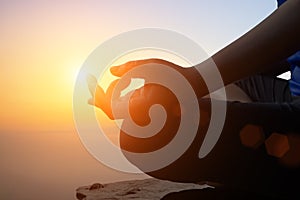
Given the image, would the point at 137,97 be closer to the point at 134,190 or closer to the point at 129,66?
the point at 129,66

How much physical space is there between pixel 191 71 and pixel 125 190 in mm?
1481

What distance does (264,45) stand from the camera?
44 centimetres

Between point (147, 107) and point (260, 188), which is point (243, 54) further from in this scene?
point (260, 188)

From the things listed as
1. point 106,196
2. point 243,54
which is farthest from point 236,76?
point 106,196

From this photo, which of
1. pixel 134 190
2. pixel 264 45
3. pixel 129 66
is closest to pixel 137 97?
pixel 129 66

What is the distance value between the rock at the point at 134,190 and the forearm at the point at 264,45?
1101mm

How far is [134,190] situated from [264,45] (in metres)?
1.50

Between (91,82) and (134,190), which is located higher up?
(91,82)

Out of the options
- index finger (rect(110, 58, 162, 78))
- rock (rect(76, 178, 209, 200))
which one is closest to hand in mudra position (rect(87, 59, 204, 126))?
Result: index finger (rect(110, 58, 162, 78))

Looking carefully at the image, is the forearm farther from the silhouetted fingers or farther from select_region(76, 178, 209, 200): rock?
select_region(76, 178, 209, 200): rock

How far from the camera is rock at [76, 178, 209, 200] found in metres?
1.63

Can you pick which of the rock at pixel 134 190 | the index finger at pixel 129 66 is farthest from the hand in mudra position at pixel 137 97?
the rock at pixel 134 190

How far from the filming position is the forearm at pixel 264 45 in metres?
0.43

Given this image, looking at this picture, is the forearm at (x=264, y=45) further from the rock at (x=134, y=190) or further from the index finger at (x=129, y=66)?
the rock at (x=134, y=190)
